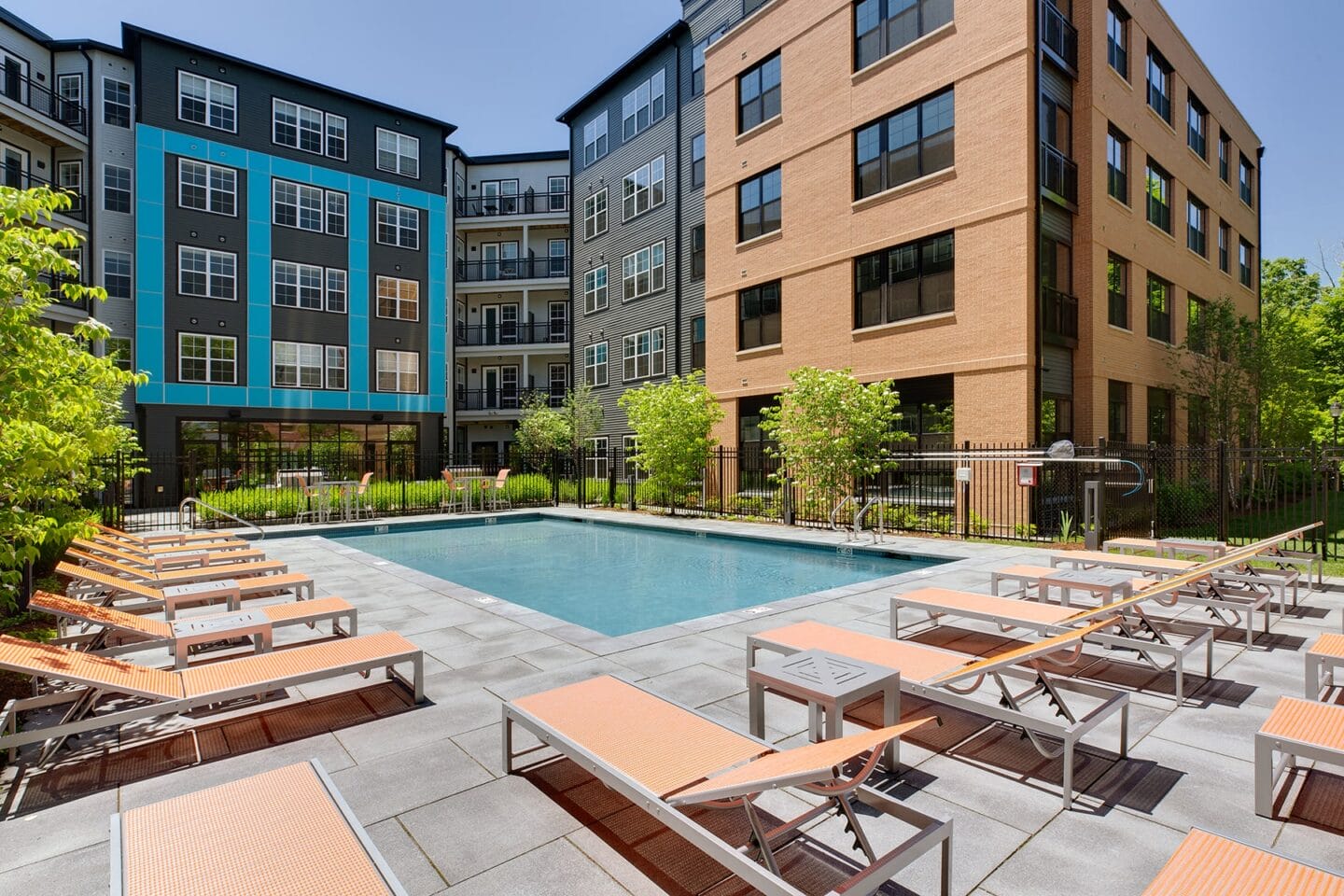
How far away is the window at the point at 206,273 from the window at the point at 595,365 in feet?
45.2

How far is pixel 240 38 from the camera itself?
2714cm

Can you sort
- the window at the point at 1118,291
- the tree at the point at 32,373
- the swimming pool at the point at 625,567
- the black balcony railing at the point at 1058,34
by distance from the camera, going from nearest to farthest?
the tree at the point at 32,373, the swimming pool at the point at 625,567, the black balcony railing at the point at 1058,34, the window at the point at 1118,291

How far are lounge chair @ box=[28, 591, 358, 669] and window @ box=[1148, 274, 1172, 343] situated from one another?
2049cm

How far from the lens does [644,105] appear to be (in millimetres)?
27344

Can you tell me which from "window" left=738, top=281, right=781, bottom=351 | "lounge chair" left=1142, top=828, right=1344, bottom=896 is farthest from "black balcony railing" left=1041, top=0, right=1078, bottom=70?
"lounge chair" left=1142, top=828, right=1344, bottom=896

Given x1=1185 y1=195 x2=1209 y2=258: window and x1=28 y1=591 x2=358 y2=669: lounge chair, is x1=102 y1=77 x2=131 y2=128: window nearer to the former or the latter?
x1=28 y1=591 x2=358 y2=669: lounge chair

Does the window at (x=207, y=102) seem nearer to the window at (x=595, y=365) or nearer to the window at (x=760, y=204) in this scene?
the window at (x=595, y=365)

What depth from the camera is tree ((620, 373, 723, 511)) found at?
63.7 ft

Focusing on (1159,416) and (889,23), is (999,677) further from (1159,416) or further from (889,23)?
(1159,416)

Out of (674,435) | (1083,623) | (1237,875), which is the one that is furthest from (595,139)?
(1237,875)

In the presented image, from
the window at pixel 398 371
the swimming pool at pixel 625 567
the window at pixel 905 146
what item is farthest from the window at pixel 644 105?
the swimming pool at pixel 625 567

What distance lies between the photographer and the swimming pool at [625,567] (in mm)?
9266

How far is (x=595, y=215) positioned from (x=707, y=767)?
29883mm

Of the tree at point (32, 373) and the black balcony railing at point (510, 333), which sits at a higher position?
the black balcony railing at point (510, 333)
